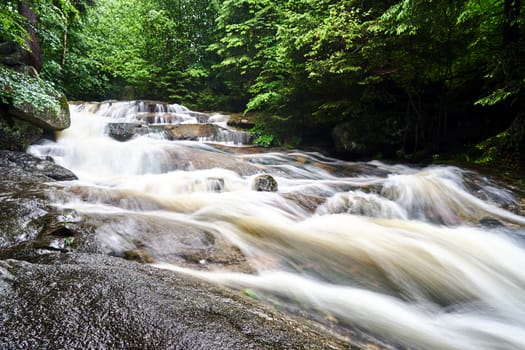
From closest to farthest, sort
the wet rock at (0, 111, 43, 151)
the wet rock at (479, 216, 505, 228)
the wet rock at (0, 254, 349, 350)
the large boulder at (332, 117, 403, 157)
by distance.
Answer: the wet rock at (0, 254, 349, 350) < the wet rock at (479, 216, 505, 228) < the wet rock at (0, 111, 43, 151) < the large boulder at (332, 117, 403, 157)

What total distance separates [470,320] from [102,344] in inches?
116

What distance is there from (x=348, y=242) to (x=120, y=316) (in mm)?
3224

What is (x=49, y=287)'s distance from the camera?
138 cm

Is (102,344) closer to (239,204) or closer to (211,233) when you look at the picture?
(211,233)

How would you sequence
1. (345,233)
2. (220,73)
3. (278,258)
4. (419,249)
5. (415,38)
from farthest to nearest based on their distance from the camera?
1. (220,73)
2. (415,38)
3. (345,233)
4. (419,249)
5. (278,258)

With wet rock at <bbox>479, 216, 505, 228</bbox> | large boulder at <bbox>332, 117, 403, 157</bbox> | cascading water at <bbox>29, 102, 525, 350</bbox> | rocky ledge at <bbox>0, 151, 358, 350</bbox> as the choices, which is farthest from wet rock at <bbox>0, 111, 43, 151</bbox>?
wet rock at <bbox>479, 216, 505, 228</bbox>

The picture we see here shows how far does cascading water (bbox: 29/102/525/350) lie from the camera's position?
8.09 feet

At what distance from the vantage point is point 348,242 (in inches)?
154

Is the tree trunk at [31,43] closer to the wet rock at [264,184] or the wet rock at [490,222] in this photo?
the wet rock at [264,184]

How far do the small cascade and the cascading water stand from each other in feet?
9.40

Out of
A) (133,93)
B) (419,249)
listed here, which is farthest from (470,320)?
(133,93)

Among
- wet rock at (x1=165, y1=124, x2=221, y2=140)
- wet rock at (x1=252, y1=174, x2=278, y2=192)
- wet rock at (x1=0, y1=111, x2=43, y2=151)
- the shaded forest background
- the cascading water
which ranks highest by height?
the shaded forest background

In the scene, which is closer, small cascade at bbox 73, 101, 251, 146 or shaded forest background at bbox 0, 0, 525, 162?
shaded forest background at bbox 0, 0, 525, 162

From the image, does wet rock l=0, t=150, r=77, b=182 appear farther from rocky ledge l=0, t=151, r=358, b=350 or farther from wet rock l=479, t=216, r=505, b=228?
wet rock l=479, t=216, r=505, b=228
